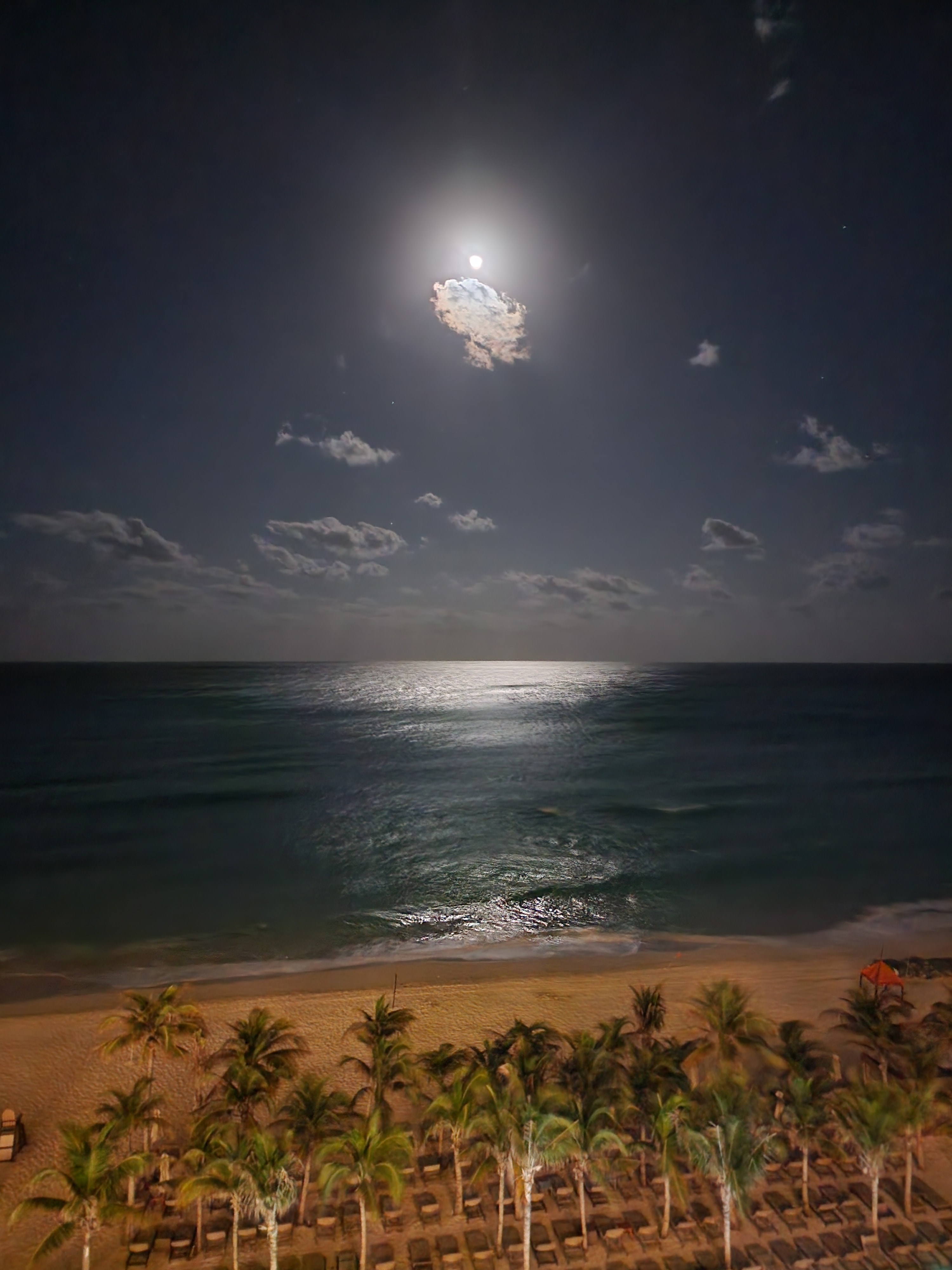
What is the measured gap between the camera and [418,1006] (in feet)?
89.0

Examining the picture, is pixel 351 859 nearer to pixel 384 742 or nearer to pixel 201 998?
pixel 201 998

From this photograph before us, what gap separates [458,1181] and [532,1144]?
3328 millimetres

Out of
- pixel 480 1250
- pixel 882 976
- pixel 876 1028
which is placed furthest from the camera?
pixel 882 976

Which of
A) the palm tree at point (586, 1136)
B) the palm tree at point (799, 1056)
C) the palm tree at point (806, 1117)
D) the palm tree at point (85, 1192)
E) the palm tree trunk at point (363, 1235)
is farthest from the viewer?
the palm tree at point (799, 1056)

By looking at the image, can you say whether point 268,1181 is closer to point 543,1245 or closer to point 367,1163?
point 367,1163

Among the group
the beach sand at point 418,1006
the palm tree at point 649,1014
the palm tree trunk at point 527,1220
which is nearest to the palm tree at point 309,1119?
the beach sand at point 418,1006

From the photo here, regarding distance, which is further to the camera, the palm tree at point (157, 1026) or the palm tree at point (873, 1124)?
the palm tree at point (157, 1026)

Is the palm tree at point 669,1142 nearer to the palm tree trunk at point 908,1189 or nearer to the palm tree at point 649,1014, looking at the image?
the palm tree at point 649,1014

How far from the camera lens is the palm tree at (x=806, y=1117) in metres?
15.8

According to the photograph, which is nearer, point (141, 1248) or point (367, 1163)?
point (367, 1163)

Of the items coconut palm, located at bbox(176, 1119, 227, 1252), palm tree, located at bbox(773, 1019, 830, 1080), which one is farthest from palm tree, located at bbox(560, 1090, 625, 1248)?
coconut palm, located at bbox(176, 1119, 227, 1252)

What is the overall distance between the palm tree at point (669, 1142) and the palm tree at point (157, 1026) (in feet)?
44.9

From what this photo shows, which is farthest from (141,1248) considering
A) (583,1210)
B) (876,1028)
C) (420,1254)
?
(876,1028)

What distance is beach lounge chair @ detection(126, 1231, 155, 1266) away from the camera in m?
14.3
